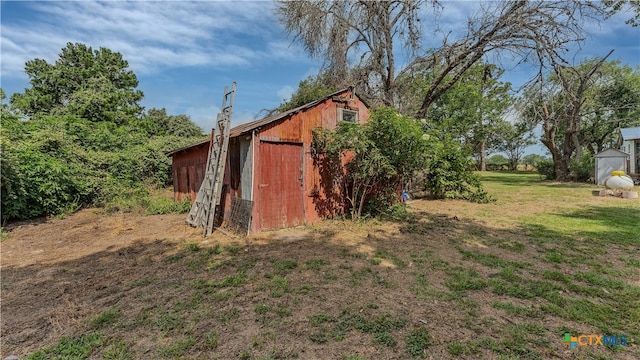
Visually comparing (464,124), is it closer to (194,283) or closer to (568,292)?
(568,292)

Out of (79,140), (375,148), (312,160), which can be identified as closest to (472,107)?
(375,148)

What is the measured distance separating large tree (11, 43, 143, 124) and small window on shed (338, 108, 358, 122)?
63.8 feet

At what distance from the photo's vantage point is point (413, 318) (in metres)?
2.88

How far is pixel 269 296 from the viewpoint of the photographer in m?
3.43

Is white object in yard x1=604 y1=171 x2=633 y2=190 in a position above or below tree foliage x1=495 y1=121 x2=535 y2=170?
below

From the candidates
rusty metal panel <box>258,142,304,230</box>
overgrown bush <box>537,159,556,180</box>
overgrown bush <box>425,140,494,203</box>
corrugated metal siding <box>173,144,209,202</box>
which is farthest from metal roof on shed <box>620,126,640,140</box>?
corrugated metal siding <box>173,144,209,202</box>

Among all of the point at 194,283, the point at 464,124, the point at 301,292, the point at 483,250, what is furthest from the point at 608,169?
the point at 194,283

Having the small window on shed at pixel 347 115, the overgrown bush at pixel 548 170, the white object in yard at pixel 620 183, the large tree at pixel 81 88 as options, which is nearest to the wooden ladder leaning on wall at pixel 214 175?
the small window on shed at pixel 347 115

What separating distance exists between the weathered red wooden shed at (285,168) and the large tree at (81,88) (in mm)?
17840

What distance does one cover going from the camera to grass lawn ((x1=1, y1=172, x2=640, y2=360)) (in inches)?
97.5

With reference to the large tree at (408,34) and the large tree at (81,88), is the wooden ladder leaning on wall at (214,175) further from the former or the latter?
the large tree at (81,88)

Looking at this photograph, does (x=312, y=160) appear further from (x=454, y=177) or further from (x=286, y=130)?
(x=454, y=177)

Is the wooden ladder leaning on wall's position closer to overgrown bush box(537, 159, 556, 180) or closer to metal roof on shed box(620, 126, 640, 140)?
metal roof on shed box(620, 126, 640, 140)

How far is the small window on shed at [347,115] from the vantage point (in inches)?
307
